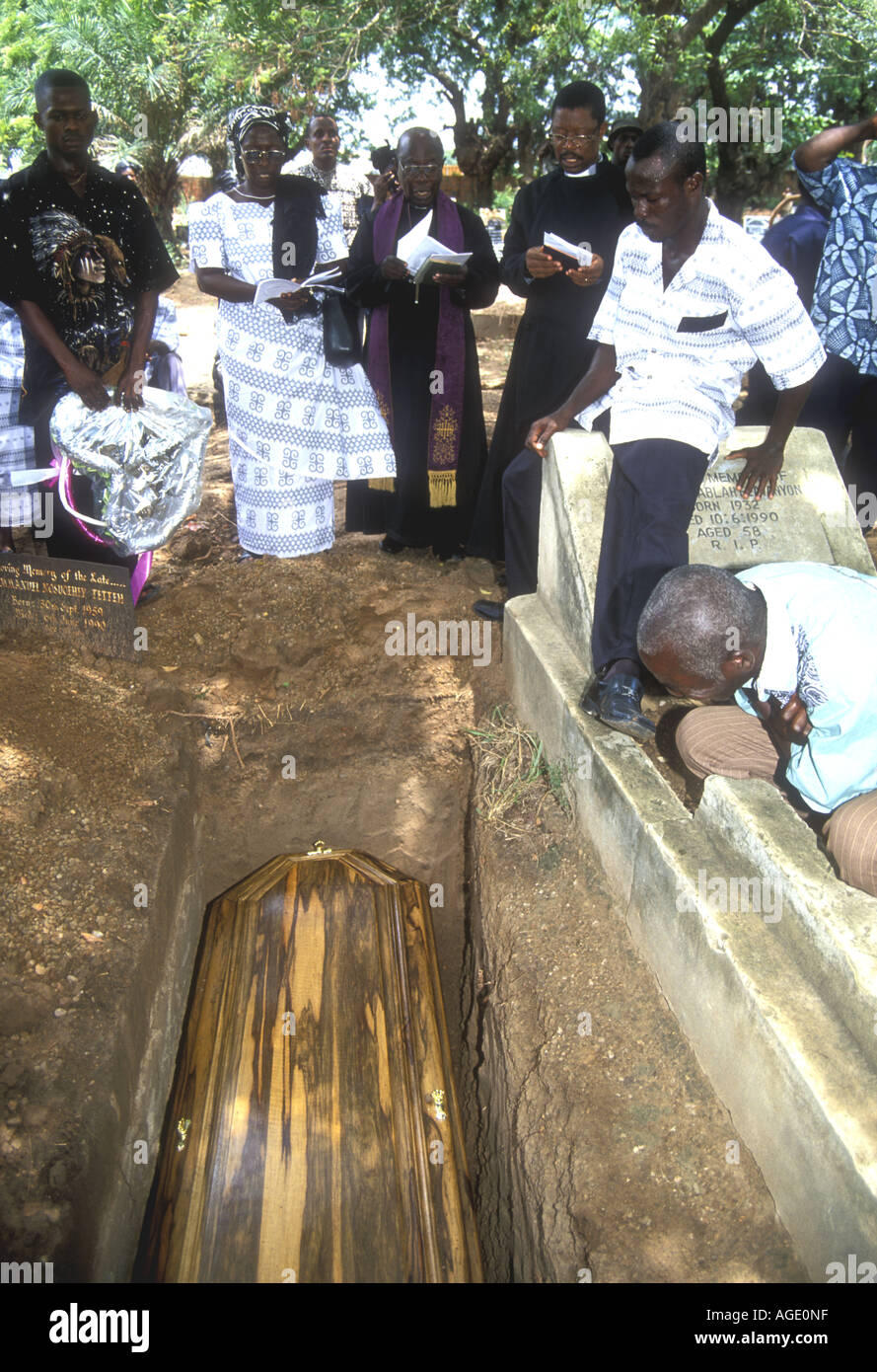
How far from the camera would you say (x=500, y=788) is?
3.40 metres

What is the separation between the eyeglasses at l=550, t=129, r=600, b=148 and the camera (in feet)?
11.7

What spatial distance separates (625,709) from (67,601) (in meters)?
2.28

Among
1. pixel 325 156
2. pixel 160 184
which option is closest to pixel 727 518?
pixel 325 156

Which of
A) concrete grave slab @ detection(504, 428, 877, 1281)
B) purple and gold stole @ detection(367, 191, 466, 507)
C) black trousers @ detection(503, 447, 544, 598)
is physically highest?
purple and gold stole @ detection(367, 191, 466, 507)

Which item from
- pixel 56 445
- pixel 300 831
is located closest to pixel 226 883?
pixel 300 831

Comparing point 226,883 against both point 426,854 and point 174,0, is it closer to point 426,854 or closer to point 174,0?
point 426,854

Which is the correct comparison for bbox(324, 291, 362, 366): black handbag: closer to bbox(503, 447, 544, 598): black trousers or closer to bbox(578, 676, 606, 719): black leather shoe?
bbox(503, 447, 544, 598): black trousers

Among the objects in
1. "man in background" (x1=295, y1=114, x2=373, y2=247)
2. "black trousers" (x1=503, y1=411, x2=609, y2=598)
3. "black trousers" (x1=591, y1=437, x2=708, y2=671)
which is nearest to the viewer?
"black trousers" (x1=591, y1=437, x2=708, y2=671)

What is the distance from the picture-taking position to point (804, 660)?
223 centimetres

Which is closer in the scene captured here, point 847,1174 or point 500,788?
point 847,1174

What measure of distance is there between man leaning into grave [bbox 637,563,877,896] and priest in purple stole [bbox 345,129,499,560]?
7.52 ft

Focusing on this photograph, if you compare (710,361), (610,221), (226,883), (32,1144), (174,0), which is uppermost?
(174,0)

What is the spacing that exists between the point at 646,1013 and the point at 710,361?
6.51 feet

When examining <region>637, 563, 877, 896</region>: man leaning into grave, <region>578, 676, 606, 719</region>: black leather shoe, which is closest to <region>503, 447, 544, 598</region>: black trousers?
<region>578, 676, 606, 719</region>: black leather shoe
